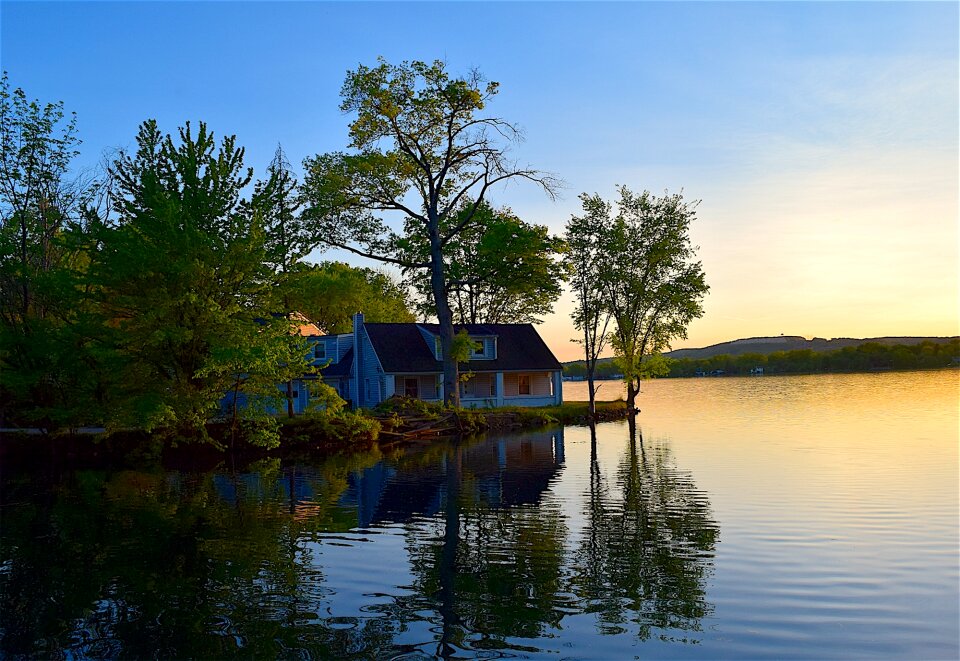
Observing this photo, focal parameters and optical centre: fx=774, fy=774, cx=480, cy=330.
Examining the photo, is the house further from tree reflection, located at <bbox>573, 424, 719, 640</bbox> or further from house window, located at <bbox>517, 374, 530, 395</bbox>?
tree reflection, located at <bbox>573, 424, 719, 640</bbox>

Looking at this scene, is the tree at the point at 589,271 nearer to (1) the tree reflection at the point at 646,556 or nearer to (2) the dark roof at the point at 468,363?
(2) the dark roof at the point at 468,363

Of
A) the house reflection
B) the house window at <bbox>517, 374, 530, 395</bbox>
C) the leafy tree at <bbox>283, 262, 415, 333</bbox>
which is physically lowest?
the house reflection

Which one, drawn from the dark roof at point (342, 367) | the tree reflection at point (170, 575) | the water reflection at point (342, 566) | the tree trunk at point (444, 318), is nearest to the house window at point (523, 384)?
the dark roof at point (342, 367)

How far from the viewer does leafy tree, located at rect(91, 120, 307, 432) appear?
27.5 metres

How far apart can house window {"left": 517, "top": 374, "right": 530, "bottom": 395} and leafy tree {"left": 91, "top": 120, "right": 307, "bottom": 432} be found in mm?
28223

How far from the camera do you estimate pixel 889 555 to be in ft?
40.9

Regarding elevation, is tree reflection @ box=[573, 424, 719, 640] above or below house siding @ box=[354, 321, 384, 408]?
below

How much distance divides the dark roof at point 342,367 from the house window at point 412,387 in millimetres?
4474

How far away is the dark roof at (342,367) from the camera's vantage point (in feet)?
178

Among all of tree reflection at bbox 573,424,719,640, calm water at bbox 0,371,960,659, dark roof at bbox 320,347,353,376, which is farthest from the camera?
dark roof at bbox 320,347,353,376

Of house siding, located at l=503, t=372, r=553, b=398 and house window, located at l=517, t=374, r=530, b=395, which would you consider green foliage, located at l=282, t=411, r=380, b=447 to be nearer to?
house siding, located at l=503, t=372, r=553, b=398

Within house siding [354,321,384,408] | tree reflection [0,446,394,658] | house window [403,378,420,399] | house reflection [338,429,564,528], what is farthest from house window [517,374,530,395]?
tree reflection [0,446,394,658]

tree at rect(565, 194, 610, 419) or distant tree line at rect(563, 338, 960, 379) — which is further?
distant tree line at rect(563, 338, 960, 379)

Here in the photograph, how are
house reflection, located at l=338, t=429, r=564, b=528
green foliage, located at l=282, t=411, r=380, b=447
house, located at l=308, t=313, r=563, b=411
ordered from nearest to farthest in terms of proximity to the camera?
house reflection, located at l=338, t=429, r=564, b=528 → green foliage, located at l=282, t=411, r=380, b=447 → house, located at l=308, t=313, r=563, b=411
